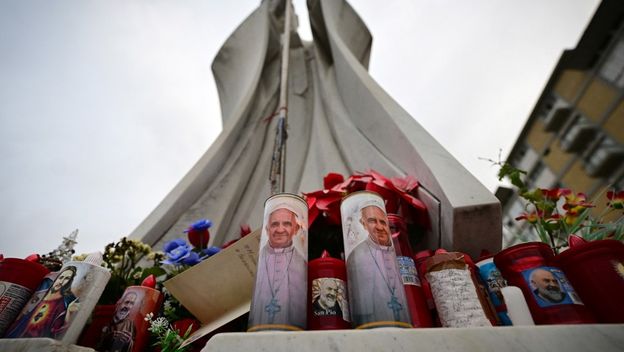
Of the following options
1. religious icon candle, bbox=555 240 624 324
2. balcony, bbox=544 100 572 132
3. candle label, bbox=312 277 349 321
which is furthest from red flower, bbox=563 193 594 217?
balcony, bbox=544 100 572 132

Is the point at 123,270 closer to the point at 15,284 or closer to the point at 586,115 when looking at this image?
the point at 15,284

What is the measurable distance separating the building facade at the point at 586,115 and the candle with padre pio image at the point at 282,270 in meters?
8.59

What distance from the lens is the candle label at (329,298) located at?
570 mm

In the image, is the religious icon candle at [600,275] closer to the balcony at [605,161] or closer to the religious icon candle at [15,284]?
the religious icon candle at [15,284]

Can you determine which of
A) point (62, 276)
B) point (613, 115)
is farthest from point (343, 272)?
point (613, 115)

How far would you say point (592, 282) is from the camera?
1.88ft

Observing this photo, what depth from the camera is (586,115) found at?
9.12 meters

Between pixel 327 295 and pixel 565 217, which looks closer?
pixel 327 295

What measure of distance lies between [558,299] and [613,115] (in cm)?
1092

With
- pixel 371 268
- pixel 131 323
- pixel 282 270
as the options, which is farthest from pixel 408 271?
pixel 131 323

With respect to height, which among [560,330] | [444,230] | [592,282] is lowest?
[560,330]

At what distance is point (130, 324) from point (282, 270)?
14.1 inches

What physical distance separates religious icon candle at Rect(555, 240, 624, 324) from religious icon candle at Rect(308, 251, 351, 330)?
43cm

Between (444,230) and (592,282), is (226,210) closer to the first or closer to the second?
(444,230)
